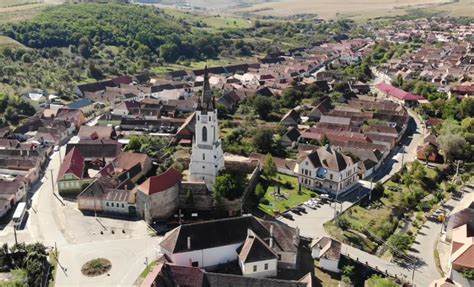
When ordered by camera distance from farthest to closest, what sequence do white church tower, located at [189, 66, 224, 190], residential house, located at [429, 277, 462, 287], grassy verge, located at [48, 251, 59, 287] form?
1. white church tower, located at [189, 66, 224, 190]
2. grassy verge, located at [48, 251, 59, 287]
3. residential house, located at [429, 277, 462, 287]

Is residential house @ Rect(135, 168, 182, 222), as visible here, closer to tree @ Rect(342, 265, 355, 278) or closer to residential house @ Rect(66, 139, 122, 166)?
residential house @ Rect(66, 139, 122, 166)

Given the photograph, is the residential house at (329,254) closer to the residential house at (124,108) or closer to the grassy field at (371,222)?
the grassy field at (371,222)

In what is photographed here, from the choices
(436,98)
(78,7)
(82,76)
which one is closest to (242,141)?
(436,98)

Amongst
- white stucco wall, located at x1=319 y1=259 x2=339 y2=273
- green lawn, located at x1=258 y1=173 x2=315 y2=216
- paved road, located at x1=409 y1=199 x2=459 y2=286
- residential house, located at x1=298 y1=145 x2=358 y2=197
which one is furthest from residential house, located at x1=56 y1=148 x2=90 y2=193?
paved road, located at x1=409 y1=199 x2=459 y2=286

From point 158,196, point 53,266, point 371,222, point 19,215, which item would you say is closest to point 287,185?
point 371,222

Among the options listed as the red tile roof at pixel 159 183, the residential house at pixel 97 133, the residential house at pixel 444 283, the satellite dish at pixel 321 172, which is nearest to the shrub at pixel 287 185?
the satellite dish at pixel 321 172

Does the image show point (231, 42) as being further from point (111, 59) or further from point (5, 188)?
point (5, 188)

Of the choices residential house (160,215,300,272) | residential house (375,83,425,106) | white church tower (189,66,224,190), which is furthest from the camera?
residential house (375,83,425,106)
